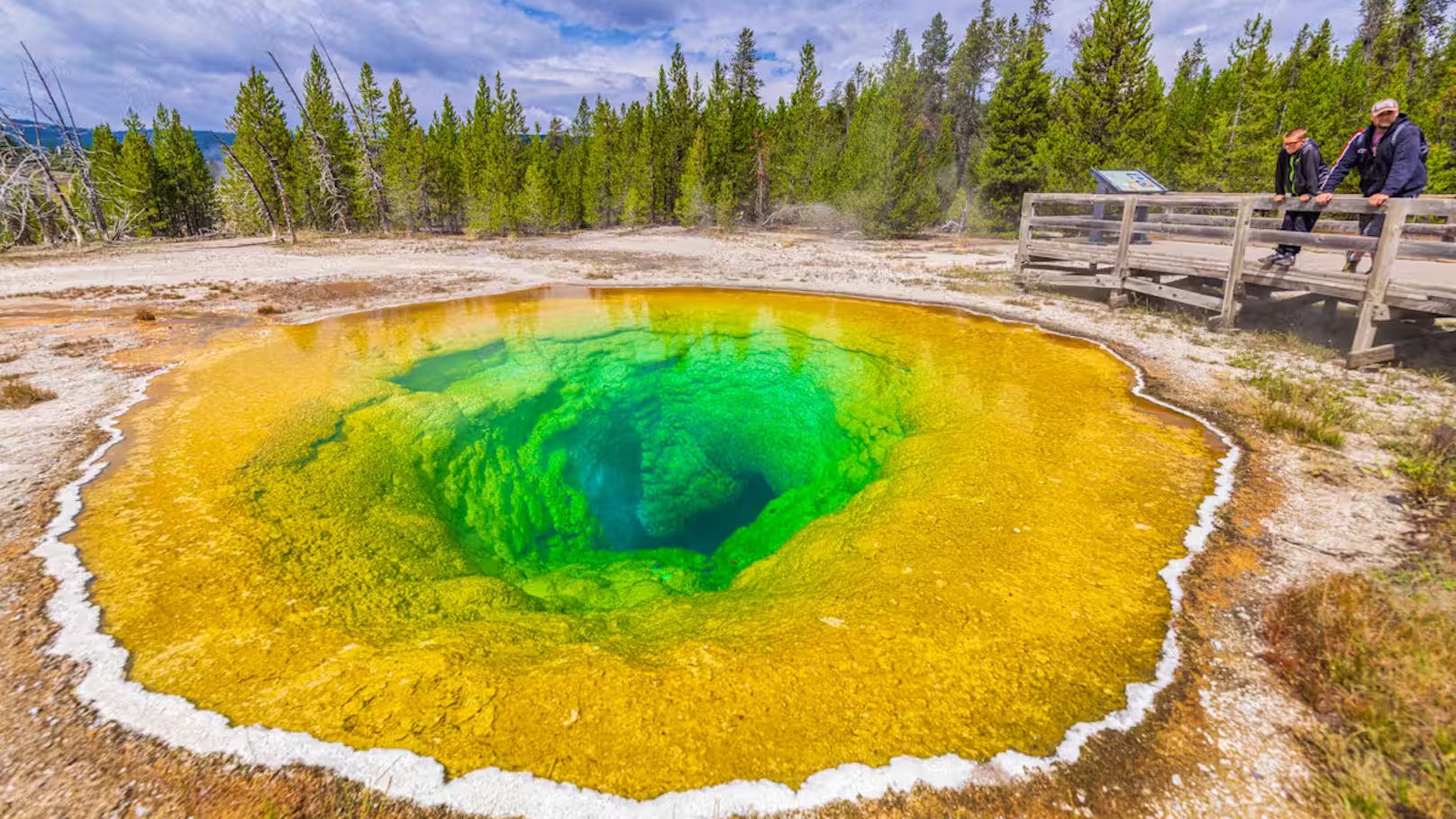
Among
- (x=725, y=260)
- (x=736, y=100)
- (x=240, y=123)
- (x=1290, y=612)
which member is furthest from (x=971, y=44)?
(x=1290, y=612)

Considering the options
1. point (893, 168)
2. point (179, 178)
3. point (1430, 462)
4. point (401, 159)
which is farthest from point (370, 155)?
point (1430, 462)

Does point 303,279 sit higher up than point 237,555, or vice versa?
point 303,279

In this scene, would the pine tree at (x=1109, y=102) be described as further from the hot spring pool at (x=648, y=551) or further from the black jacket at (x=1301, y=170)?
the hot spring pool at (x=648, y=551)

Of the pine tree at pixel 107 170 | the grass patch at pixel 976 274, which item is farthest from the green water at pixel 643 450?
the pine tree at pixel 107 170

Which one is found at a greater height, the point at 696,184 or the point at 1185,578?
the point at 696,184

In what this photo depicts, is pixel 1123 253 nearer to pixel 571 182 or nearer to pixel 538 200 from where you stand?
pixel 538 200

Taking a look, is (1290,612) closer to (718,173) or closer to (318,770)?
(318,770)

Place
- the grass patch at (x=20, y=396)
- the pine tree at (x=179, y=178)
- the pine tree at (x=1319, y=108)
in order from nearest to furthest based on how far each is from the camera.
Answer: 1. the grass patch at (x=20, y=396)
2. the pine tree at (x=1319, y=108)
3. the pine tree at (x=179, y=178)
